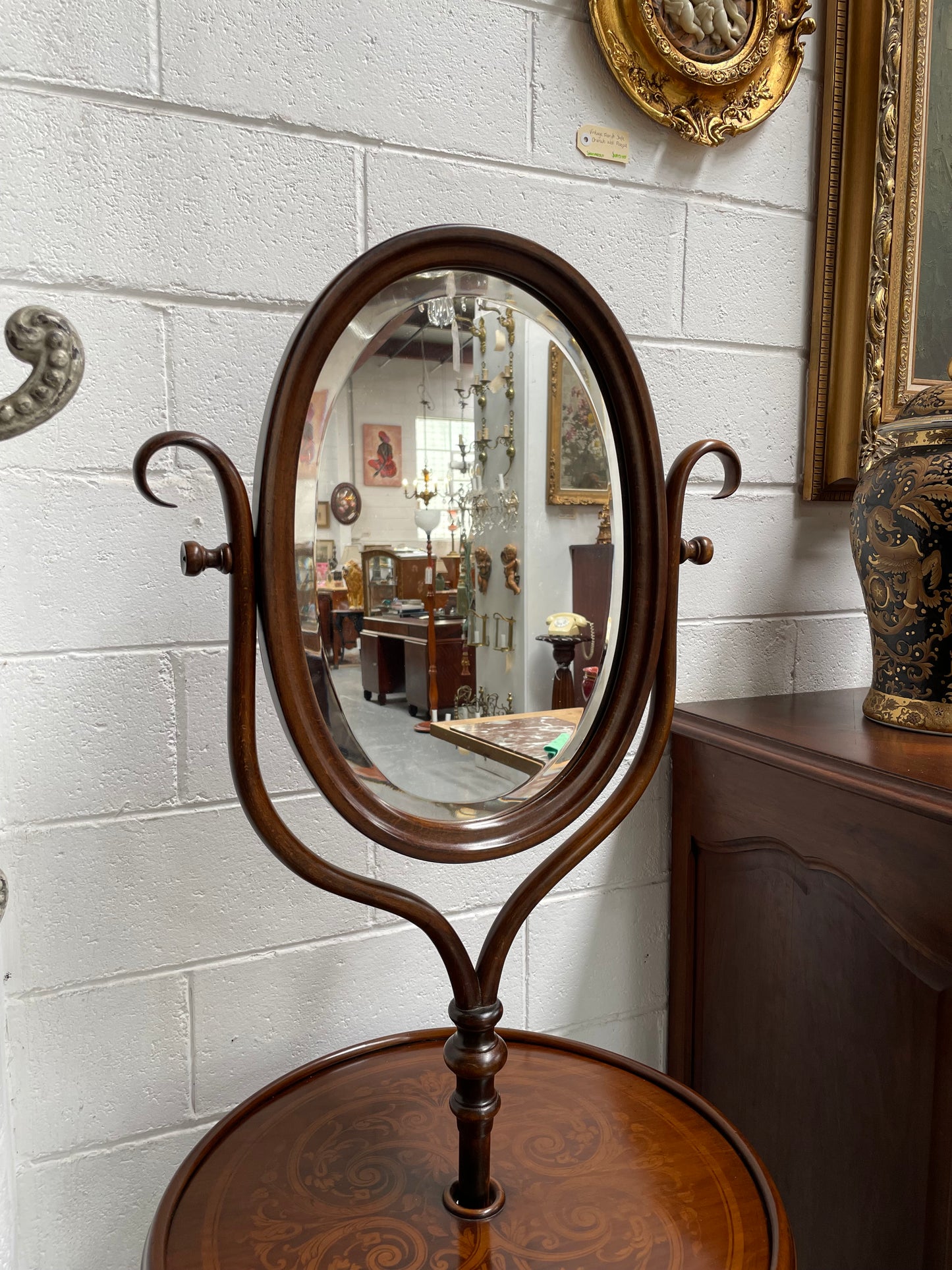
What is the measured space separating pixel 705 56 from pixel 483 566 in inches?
28.8

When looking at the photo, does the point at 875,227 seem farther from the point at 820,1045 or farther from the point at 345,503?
the point at 820,1045

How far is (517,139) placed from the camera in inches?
39.1

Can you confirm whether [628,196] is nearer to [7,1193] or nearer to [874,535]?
[874,535]

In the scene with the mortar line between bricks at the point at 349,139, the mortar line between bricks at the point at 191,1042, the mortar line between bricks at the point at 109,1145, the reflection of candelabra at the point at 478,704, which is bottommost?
the mortar line between bricks at the point at 109,1145

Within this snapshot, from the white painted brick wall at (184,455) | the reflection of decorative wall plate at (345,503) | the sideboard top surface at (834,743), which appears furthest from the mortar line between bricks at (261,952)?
the reflection of decorative wall plate at (345,503)

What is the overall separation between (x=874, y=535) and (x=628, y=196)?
1.61ft

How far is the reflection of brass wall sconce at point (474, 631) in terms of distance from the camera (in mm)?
772

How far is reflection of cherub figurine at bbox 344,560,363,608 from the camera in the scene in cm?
71

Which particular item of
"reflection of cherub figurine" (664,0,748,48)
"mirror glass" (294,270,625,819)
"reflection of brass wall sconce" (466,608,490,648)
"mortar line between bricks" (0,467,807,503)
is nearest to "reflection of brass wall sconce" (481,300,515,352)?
"mirror glass" (294,270,625,819)

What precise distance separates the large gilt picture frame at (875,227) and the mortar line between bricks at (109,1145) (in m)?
1.07

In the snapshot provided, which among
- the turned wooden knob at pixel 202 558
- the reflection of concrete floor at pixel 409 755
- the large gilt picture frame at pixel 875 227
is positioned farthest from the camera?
the large gilt picture frame at pixel 875 227

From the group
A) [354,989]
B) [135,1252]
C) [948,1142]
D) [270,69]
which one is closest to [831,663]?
[948,1142]

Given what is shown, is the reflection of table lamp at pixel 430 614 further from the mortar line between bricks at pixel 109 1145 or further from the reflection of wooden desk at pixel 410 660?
the mortar line between bricks at pixel 109 1145

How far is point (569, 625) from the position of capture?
795 millimetres
